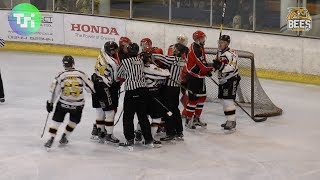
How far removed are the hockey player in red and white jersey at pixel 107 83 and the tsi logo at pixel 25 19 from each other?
6.59 m

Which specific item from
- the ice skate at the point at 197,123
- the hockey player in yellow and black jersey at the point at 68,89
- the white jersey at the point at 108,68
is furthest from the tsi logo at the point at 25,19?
the hockey player in yellow and black jersey at the point at 68,89

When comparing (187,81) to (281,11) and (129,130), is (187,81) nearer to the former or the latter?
(129,130)

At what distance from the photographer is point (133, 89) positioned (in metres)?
7.22

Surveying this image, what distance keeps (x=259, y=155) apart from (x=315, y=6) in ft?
14.9

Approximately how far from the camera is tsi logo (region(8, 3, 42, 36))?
1387 centimetres

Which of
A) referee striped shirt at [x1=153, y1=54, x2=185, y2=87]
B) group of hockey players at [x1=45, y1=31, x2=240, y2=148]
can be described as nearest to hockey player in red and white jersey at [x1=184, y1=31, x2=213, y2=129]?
group of hockey players at [x1=45, y1=31, x2=240, y2=148]

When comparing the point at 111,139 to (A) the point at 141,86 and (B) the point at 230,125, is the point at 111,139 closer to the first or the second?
(A) the point at 141,86

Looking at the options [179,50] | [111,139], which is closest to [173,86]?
[179,50]

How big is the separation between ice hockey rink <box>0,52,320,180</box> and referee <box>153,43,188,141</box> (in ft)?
0.65

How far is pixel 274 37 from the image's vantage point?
37.4ft

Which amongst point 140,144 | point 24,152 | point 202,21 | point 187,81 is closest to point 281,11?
point 202,21

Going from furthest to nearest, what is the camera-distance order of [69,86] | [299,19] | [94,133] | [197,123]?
1. [299,19]
2. [197,123]
3. [94,133]
4. [69,86]

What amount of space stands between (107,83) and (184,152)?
1055 millimetres

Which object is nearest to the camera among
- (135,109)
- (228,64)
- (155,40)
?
(135,109)
